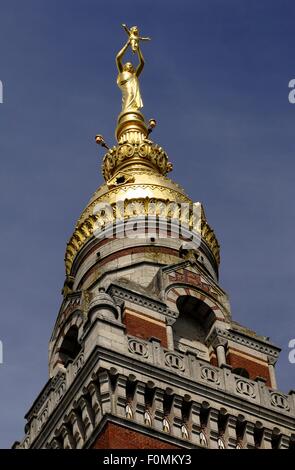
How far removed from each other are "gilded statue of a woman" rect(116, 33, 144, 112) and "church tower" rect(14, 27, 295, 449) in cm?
65

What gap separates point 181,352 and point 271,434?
373 cm

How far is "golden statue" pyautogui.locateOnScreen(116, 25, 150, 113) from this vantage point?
53656 millimetres

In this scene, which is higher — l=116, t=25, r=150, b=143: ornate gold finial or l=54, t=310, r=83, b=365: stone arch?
A: l=116, t=25, r=150, b=143: ornate gold finial

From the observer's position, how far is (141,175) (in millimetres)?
48406

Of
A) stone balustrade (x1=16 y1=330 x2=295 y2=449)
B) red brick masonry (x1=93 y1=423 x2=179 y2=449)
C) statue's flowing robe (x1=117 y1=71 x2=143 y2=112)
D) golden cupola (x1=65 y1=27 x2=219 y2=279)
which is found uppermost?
statue's flowing robe (x1=117 y1=71 x2=143 y2=112)

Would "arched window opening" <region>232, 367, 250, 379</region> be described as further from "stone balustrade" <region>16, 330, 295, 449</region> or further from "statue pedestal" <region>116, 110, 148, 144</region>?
"statue pedestal" <region>116, 110, 148, 144</region>

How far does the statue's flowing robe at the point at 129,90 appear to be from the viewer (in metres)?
53.6

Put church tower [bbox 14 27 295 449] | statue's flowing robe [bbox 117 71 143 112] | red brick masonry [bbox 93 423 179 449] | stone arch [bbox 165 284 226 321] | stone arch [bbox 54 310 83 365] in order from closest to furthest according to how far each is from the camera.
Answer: red brick masonry [bbox 93 423 179 449] → church tower [bbox 14 27 295 449] → stone arch [bbox 165 284 226 321] → stone arch [bbox 54 310 83 365] → statue's flowing robe [bbox 117 71 143 112]

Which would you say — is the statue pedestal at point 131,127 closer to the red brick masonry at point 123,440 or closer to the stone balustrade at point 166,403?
the stone balustrade at point 166,403

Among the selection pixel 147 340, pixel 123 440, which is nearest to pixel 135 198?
pixel 147 340

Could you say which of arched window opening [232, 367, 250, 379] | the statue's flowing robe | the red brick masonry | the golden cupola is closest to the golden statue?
the statue's flowing robe

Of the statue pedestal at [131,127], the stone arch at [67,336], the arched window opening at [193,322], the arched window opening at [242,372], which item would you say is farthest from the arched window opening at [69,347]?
the statue pedestal at [131,127]
